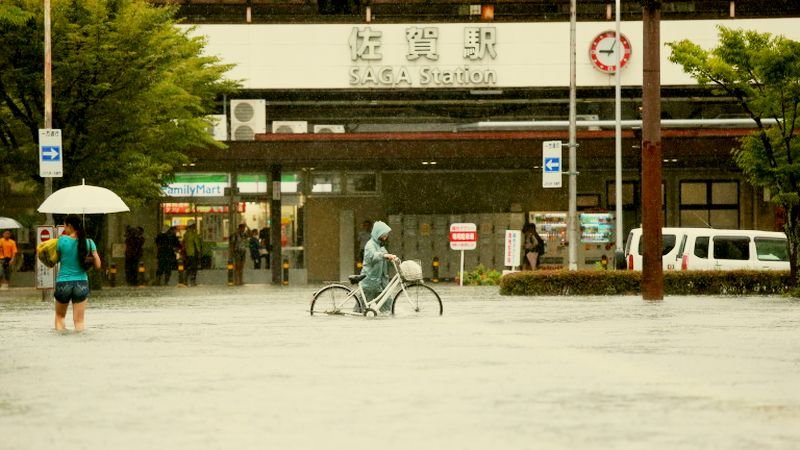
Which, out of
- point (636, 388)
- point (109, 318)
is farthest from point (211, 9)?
point (636, 388)

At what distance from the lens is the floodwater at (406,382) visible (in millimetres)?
9508

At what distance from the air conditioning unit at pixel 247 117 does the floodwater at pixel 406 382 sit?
2259 cm

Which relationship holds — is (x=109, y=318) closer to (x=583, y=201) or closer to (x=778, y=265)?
(x=778, y=265)

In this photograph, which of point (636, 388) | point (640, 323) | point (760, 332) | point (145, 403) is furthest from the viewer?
point (640, 323)

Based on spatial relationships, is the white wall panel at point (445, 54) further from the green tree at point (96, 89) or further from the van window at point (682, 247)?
the van window at point (682, 247)

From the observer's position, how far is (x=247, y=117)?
45562mm

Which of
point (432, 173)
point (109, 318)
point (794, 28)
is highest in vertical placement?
point (794, 28)

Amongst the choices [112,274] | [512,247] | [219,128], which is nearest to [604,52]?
[219,128]

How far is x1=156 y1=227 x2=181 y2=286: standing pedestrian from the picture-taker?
4078 centimetres

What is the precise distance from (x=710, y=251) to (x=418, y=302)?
12.0m

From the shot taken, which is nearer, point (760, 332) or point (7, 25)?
point (760, 332)

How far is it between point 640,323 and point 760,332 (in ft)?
7.37

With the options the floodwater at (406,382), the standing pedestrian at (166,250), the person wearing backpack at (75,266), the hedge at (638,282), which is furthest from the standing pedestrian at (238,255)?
Answer: the person wearing backpack at (75,266)

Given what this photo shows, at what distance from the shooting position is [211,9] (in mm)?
48656
